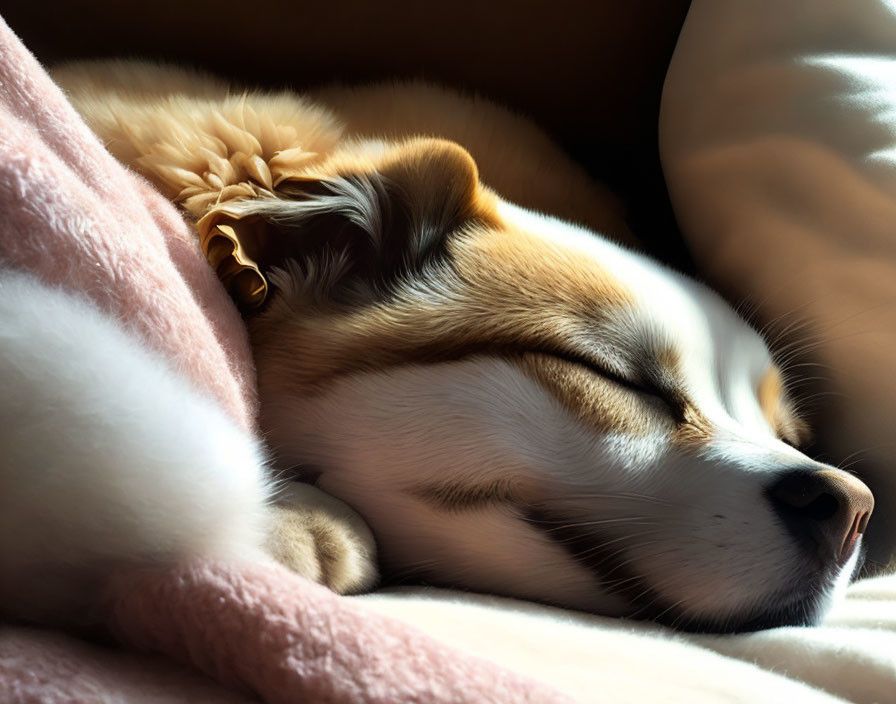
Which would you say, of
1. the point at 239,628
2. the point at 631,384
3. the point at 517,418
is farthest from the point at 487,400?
the point at 239,628

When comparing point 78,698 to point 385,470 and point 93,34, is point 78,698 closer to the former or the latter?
point 385,470

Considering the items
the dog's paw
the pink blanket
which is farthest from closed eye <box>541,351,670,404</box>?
the pink blanket

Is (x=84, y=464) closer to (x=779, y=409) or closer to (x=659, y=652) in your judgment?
(x=659, y=652)

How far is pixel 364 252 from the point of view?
→ 838 millimetres

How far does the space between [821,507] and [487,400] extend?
11.2 inches

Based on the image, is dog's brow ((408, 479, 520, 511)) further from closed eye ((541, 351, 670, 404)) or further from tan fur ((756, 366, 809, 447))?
tan fur ((756, 366, 809, 447))

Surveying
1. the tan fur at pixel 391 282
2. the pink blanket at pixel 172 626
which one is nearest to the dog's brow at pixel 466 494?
the tan fur at pixel 391 282

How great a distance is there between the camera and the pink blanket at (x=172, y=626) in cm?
38

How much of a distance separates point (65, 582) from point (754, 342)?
2.35 ft

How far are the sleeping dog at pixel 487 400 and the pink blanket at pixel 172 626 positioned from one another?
6.0 inches

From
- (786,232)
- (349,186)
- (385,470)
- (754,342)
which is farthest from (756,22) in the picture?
(385,470)

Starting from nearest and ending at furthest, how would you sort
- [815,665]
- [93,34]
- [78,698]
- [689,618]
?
[78,698], [815,665], [689,618], [93,34]

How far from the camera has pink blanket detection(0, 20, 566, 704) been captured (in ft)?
1.26

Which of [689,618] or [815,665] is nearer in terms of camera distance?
[815,665]
